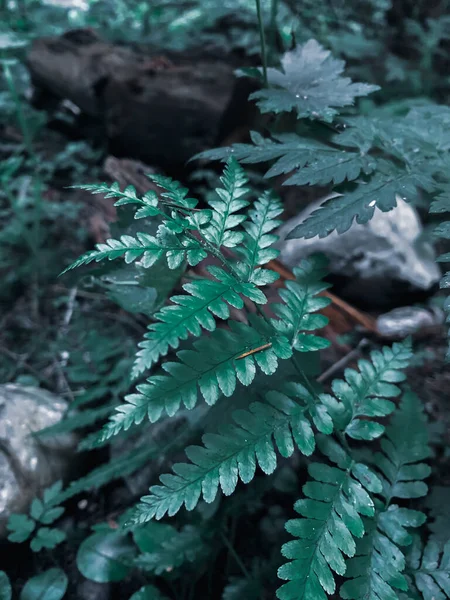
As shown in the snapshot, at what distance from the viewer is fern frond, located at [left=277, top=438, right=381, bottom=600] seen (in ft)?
3.12

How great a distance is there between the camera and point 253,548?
1705mm

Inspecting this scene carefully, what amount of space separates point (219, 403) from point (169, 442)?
31 cm

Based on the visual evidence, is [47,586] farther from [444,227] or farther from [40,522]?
[444,227]

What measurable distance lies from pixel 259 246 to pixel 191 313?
31cm

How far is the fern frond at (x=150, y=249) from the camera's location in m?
1.05

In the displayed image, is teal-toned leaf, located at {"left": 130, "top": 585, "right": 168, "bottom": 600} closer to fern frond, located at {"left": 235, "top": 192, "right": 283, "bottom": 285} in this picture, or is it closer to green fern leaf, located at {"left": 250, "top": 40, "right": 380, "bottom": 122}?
fern frond, located at {"left": 235, "top": 192, "right": 283, "bottom": 285}

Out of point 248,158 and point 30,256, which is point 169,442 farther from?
point 30,256

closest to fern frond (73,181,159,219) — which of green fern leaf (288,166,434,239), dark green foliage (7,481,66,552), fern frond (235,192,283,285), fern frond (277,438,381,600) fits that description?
fern frond (235,192,283,285)

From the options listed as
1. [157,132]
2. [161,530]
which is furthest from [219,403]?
[157,132]

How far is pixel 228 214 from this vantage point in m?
1.19

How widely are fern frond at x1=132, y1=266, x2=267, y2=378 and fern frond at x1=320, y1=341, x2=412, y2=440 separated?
360 millimetres

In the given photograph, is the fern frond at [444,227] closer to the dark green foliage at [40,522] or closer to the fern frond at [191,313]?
the fern frond at [191,313]

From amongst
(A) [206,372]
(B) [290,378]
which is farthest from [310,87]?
(A) [206,372]

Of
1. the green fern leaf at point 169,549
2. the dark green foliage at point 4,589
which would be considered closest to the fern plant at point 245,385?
the green fern leaf at point 169,549
